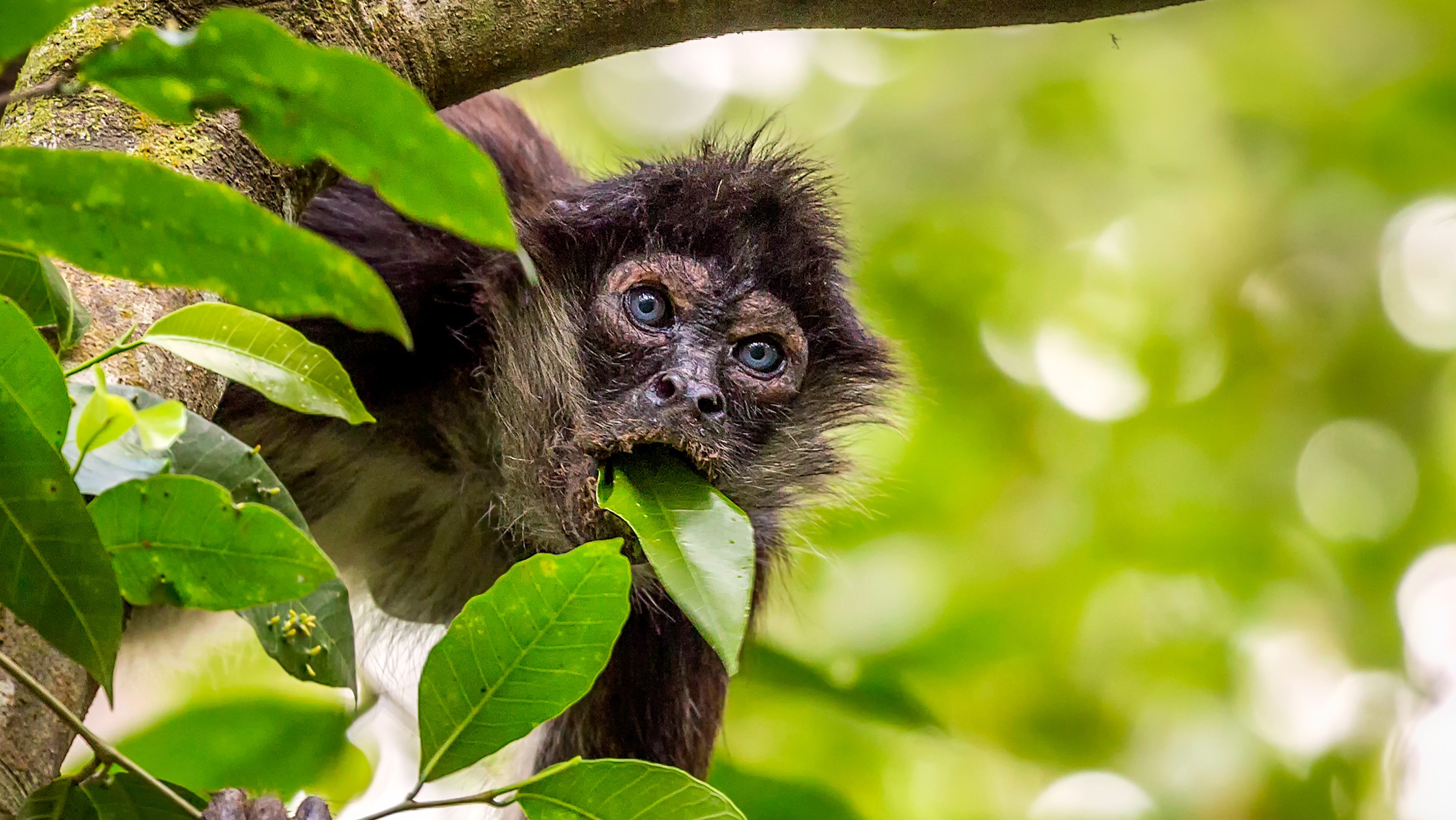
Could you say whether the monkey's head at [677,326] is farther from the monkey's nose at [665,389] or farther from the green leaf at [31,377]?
the green leaf at [31,377]

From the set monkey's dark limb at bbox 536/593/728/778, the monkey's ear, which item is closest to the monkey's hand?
monkey's dark limb at bbox 536/593/728/778

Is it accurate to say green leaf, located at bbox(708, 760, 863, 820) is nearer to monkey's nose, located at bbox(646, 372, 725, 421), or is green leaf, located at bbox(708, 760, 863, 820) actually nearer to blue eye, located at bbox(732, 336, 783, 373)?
monkey's nose, located at bbox(646, 372, 725, 421)

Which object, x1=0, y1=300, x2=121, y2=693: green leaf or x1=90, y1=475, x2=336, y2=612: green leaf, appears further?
x1=90, y1=475, x2=336, y2=612: green leaf

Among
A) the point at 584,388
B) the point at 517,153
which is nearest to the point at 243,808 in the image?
the point at 584,388

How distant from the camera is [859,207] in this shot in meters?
7.33

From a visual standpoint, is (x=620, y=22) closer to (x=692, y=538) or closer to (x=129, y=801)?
(x=692, y=538)

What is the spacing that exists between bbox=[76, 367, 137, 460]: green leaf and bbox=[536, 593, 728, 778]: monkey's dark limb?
304cm

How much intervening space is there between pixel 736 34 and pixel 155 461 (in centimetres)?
184

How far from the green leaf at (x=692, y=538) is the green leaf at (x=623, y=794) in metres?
0.20

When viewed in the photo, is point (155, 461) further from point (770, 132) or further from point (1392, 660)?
point (1392, 660)

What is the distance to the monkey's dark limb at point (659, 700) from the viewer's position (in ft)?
14.7

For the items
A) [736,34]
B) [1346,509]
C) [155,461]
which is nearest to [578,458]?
[736,34]

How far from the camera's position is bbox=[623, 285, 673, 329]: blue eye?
376 cm

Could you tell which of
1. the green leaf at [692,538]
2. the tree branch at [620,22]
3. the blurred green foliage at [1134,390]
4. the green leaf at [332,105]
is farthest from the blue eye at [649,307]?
the green leaf at [332,105]
